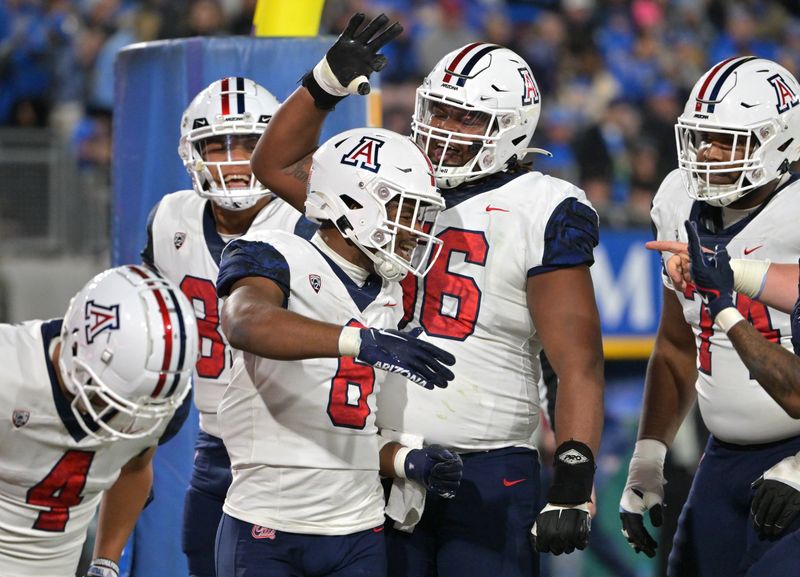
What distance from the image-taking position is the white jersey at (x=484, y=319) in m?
3.17

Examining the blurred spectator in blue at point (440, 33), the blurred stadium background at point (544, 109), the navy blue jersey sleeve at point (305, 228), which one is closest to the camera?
the navy blue jersey sleeve at point (305, 228)

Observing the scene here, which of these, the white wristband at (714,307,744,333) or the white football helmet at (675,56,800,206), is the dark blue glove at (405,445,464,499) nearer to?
the white wristband at (714,307,744,333)

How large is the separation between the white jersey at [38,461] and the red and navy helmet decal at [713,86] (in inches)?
69.3

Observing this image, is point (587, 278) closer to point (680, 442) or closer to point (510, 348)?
point (510, 348)

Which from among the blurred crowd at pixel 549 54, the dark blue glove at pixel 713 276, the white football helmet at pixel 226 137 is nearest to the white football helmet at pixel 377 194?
the dark blue glove at pixel 713 276

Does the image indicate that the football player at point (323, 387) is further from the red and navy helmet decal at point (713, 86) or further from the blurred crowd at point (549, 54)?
the blurred crowd at point (549, 54)

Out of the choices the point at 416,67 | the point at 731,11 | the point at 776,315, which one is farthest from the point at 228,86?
the point at 731,11

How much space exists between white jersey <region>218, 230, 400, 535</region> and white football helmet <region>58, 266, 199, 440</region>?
0.15 metres

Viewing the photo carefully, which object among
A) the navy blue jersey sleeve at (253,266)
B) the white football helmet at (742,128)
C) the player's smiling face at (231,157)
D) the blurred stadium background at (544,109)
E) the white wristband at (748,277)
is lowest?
the blurred stadium background at (544,109)

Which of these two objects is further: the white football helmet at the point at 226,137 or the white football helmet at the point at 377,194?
the white football helmet at the point at 226,137

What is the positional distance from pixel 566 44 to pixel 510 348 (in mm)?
6913

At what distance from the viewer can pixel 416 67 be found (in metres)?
8.84

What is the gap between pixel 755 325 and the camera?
3379 millimetres

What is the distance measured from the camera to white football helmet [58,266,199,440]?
9.45 ft
